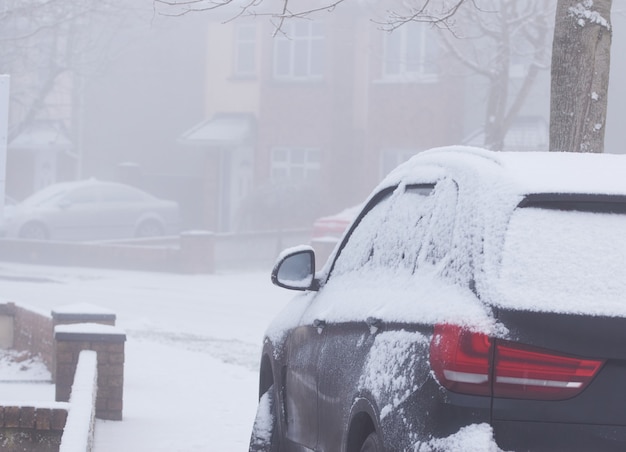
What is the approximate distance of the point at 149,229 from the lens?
106 feet

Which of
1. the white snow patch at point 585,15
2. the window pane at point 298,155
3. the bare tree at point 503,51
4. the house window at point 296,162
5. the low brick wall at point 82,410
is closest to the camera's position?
the low brick wall at point 82,410

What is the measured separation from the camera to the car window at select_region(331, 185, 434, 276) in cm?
451

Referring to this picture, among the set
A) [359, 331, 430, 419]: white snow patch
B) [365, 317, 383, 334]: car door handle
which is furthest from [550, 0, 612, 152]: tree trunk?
[359, 331, 430, 419]: white snow patch

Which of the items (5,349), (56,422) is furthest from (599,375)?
(5,349)

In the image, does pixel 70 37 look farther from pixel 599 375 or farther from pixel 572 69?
pixel 599 375

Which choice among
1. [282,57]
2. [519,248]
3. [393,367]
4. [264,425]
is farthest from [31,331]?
[282,57]

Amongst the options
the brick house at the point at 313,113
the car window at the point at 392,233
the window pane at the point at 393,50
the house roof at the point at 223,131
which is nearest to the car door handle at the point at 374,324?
the car window at the point at 392,233

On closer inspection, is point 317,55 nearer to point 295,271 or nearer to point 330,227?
point 330,227

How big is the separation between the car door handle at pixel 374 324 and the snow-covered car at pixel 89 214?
26.5 m

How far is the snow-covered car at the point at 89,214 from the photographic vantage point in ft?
99.0

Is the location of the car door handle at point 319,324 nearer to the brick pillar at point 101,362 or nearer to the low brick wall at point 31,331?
the brick pillar at point 101,362

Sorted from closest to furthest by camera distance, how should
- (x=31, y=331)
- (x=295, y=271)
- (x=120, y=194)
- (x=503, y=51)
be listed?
(x=295, y=271) < (x=31, y=331) < (x=503, y=51) < (x=120, y=194)

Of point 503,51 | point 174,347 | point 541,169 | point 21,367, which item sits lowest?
point 174,347

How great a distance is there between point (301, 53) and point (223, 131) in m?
3.31
